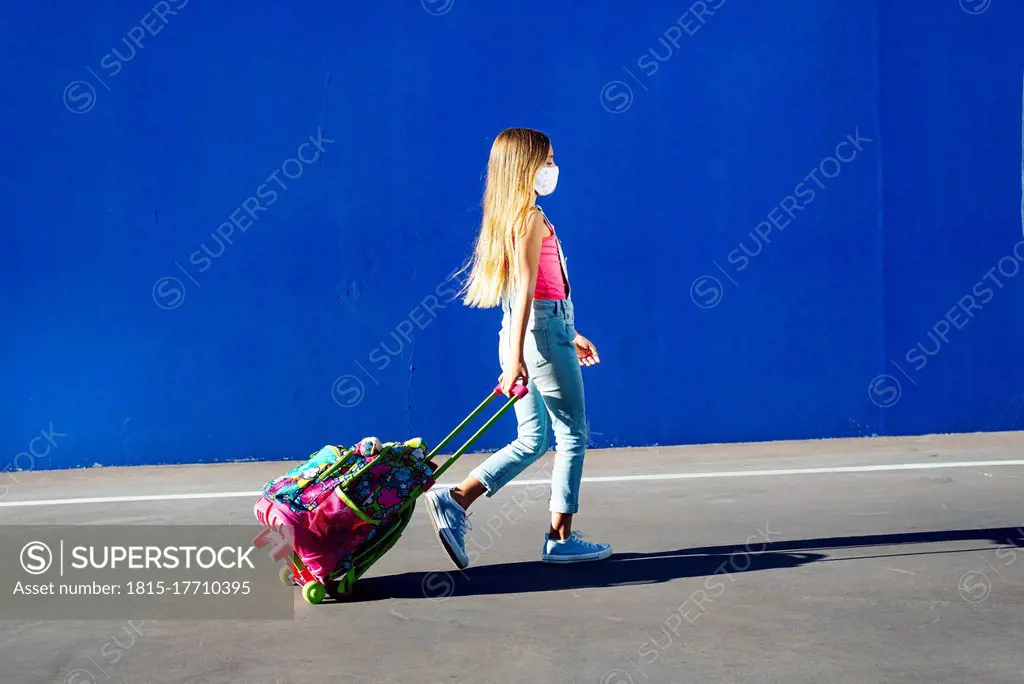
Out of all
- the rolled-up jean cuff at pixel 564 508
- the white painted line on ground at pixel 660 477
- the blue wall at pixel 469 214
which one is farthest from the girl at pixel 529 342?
the blue wall at pixel 469 214

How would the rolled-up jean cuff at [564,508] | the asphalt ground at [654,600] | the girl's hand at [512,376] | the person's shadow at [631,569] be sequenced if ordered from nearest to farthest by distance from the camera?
the asphalt ground at [654,600]
the person's shadow at [631,569]
the girl's hand at [512,376]
the rolled-up jean cuff at [564,508]

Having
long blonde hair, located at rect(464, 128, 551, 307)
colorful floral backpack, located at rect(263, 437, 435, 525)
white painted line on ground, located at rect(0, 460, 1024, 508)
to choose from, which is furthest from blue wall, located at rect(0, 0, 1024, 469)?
colorful floral backpack, located at rect(263, 437, 435, 525)

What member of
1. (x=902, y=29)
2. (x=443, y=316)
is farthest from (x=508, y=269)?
(x=902, y=29)

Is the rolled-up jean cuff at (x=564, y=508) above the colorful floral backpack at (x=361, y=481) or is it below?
above

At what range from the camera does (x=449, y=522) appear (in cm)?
453

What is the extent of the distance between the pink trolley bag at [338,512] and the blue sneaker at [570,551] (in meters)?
0.70

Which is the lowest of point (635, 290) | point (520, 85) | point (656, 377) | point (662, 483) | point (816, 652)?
point (816, 652)

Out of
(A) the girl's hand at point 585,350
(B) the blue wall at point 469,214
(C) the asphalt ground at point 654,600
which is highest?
(B) the blue wall at point 469,214

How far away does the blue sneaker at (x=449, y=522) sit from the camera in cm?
452

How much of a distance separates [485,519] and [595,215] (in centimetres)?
284

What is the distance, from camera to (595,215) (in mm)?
7852

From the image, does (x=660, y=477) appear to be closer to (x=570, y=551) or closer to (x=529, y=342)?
(x=570, y=551)

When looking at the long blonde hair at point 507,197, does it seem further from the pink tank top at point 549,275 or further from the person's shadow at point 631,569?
the person's shadow at point 631,569

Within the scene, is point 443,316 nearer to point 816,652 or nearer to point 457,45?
point 457,45
